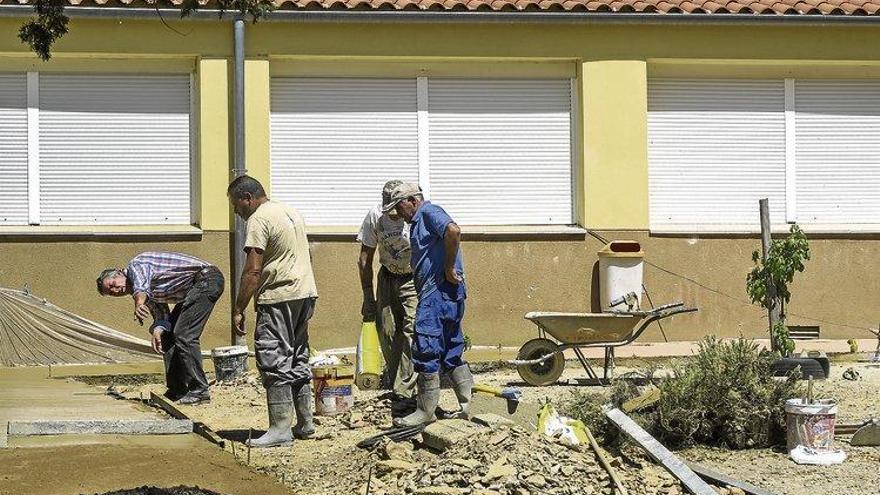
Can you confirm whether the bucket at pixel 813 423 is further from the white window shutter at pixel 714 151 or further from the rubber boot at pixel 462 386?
the white window shutter at pixel 714 151

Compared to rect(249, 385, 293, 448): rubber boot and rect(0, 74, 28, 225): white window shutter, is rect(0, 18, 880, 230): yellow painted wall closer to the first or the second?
rect(0, 74, 28, 225): white window shutter

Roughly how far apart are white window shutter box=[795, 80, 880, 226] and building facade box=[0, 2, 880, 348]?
0.09ft

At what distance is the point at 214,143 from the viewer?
16281mm

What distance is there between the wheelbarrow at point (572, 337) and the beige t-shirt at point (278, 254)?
305cm

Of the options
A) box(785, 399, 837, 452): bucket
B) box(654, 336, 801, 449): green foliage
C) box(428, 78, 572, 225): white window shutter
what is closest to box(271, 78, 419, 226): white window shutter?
box(428, 78, 572, 225): white window shutter

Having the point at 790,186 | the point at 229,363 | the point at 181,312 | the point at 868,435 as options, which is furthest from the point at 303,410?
the point at 790,186

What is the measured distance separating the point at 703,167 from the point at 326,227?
15.2 ft

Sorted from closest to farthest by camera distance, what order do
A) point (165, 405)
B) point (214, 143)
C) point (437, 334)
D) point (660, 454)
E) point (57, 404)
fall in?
point (660, 454) < point (437, 334) < point (165, 405) < point (57, 404) < point (214, 143)

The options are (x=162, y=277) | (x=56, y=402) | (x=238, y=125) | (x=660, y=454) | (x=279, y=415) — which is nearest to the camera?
(x=660, y=454)

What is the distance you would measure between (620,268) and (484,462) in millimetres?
8469

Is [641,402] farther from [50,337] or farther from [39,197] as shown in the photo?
[39,197]

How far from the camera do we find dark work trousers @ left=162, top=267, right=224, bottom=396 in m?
12.2

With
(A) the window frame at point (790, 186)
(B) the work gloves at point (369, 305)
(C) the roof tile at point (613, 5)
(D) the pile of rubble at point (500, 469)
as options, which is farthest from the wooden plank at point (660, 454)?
(A) the window frame at point (790, 186)

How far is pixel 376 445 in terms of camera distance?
9.41 m
